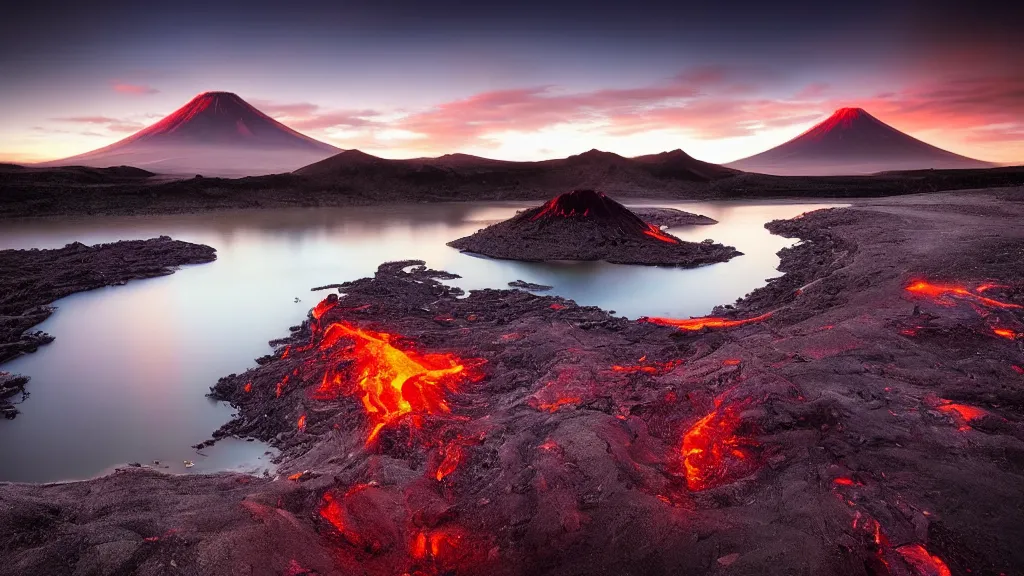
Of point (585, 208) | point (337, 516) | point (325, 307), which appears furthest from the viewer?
point (585, 208)

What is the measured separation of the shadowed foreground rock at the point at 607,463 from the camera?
341 centimetres

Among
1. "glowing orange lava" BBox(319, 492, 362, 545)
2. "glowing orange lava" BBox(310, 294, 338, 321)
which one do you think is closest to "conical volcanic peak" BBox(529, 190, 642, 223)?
"glowing orange lava" BBox(310, 294, 338, 321)

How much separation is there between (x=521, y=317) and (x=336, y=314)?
3.44 meters

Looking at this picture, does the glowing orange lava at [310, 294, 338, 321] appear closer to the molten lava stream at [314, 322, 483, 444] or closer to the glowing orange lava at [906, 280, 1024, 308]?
the molten lava stream at [314, 322, 483, 444]

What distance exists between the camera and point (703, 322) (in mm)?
9555

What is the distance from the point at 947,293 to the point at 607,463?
769cm

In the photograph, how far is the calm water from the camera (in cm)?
601

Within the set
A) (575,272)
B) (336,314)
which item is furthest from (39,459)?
(575,272)

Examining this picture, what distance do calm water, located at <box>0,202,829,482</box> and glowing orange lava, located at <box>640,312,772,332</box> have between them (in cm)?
83

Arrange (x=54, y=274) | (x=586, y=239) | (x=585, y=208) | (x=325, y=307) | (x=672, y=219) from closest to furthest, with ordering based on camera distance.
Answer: (x=325, y=307) → (x=54, y=274) → (x=586, y=239) → (x=585, y=208) → (x=672, y=219)

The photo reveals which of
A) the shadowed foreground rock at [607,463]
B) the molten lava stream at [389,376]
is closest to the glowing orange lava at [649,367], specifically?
the shadowed foreground rock at [607,463]

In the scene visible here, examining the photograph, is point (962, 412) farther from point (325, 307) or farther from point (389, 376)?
point (325, 307)

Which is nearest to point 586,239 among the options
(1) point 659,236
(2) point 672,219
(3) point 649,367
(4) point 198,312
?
(1) point 659,236

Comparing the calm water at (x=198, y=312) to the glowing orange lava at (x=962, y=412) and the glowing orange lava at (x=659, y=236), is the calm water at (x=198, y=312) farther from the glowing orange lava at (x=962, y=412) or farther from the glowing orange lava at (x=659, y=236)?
the glowing orange lava at (x=962, y=412)
